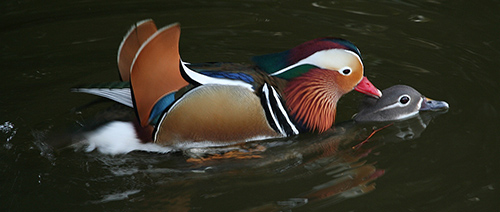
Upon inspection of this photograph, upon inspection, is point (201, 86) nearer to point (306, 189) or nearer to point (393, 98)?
point (306, 189)

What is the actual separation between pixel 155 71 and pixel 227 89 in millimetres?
430

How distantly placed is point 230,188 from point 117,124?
791 millimetres

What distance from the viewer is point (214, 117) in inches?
136

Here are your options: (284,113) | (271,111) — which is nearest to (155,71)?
(271,111)

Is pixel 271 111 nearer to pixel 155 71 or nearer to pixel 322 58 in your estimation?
pixel 322 58

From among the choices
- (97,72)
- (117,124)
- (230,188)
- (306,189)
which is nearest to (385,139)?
(306,189)

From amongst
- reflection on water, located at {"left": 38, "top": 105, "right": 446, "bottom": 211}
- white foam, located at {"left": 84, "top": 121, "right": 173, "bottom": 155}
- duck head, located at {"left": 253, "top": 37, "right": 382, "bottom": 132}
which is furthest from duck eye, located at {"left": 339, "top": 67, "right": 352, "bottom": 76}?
white foam, located at {"left": 84, "top": 121, "right": 173, "bottom": 155}

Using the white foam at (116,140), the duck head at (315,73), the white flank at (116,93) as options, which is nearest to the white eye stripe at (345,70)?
the duck head at (315,73)

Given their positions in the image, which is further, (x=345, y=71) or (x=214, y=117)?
(x=345, y=71)

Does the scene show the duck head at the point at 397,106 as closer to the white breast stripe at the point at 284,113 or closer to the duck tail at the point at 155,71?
the white breast stripe at the point at 284,113

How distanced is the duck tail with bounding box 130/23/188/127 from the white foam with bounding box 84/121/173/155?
16cm

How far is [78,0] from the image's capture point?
6039 millimetres

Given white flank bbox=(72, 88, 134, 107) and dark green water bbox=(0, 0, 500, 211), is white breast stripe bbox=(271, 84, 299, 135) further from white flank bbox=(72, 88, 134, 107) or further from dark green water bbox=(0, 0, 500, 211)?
white flank bbox=(72, 88, 134, 107)

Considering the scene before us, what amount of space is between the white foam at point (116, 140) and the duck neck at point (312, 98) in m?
0.81
